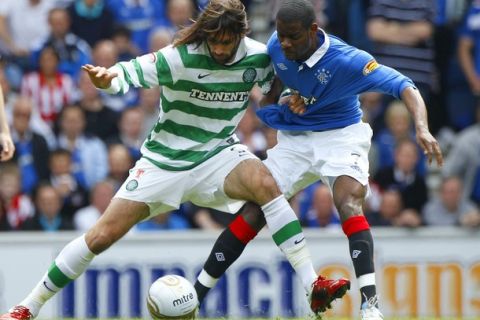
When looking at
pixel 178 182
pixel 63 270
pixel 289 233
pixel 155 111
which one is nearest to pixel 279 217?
pixel 289 233

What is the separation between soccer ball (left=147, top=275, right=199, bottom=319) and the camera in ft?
29.0

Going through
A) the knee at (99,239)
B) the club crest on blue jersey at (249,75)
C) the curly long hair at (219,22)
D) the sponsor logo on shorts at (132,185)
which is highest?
the curly long hair at (219,22)

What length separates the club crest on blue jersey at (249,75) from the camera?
9.14 m

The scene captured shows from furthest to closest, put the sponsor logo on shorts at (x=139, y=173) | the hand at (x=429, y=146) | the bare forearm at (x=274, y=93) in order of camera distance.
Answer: the bare forearm at (x=274, y=93) → the sponsor logo on shorts at (x=139, y=173) → the hand at (x=429, y=146)

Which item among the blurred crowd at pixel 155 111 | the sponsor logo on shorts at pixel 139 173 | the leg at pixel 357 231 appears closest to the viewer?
the leg at pixel 357 231

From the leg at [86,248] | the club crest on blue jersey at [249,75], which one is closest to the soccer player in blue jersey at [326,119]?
the club crest on blue jersey at [249,75]

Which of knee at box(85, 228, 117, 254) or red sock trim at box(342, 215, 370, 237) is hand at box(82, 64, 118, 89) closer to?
knee at box(85, 228, 117, 254)

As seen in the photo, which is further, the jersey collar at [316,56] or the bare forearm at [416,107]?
the jersey collar at [316,56]

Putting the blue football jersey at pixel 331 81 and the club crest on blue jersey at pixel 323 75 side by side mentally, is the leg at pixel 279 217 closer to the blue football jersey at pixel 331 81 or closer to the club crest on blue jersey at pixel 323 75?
the blue football jersey at pixel 331 81

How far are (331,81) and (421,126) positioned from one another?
847mm

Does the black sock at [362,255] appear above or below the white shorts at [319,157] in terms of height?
below

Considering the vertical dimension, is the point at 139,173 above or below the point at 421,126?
below

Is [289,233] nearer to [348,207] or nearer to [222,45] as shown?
[348,207]

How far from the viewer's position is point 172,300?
883cm
